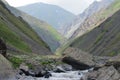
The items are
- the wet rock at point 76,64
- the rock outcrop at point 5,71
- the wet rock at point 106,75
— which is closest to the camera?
the rock outcrop at point 5,71

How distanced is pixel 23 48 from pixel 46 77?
7497cm

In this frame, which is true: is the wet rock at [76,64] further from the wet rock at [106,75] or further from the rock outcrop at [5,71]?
the rock outcrop at [5,71]

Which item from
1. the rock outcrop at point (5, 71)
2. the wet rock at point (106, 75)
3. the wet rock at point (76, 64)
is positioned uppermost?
the wet rock at point (76, 64)

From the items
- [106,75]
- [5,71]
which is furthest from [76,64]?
[5,71]

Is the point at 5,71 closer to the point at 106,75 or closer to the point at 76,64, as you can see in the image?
the point at 106,75

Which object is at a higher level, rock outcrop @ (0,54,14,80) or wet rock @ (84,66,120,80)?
wet rock @ (84,66,120,80)

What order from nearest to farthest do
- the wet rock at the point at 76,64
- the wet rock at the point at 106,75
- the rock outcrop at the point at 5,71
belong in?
the rock outcrop at the point at 5,71, the wet rock at the point at 106,75, the wet rock at the point at 76,64

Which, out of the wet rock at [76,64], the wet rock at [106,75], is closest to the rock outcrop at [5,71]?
the wet rock at [106,75]

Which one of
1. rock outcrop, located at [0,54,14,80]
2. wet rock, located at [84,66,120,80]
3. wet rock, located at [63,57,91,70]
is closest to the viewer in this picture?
rock outcrop, located at [0,54,14,80]

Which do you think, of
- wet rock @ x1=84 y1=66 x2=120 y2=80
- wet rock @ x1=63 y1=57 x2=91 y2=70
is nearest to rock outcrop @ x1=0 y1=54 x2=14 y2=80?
wet rock @ x1=84 y1=66 x2=120 y2=80

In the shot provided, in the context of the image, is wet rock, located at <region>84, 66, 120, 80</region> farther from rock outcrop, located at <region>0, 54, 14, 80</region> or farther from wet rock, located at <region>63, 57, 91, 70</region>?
wet rock, located at <region>63, 57, 91, 70</region>

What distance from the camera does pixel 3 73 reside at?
1736 inches

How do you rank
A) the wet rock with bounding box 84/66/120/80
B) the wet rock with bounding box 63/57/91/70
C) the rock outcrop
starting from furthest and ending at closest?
the wet rock with bounding box 63/57/91/70 < the wet rock with bounding box 84/66/120/80 < the rock outcrop

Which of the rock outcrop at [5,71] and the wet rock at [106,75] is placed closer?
the rock outcrop at [5,71]
